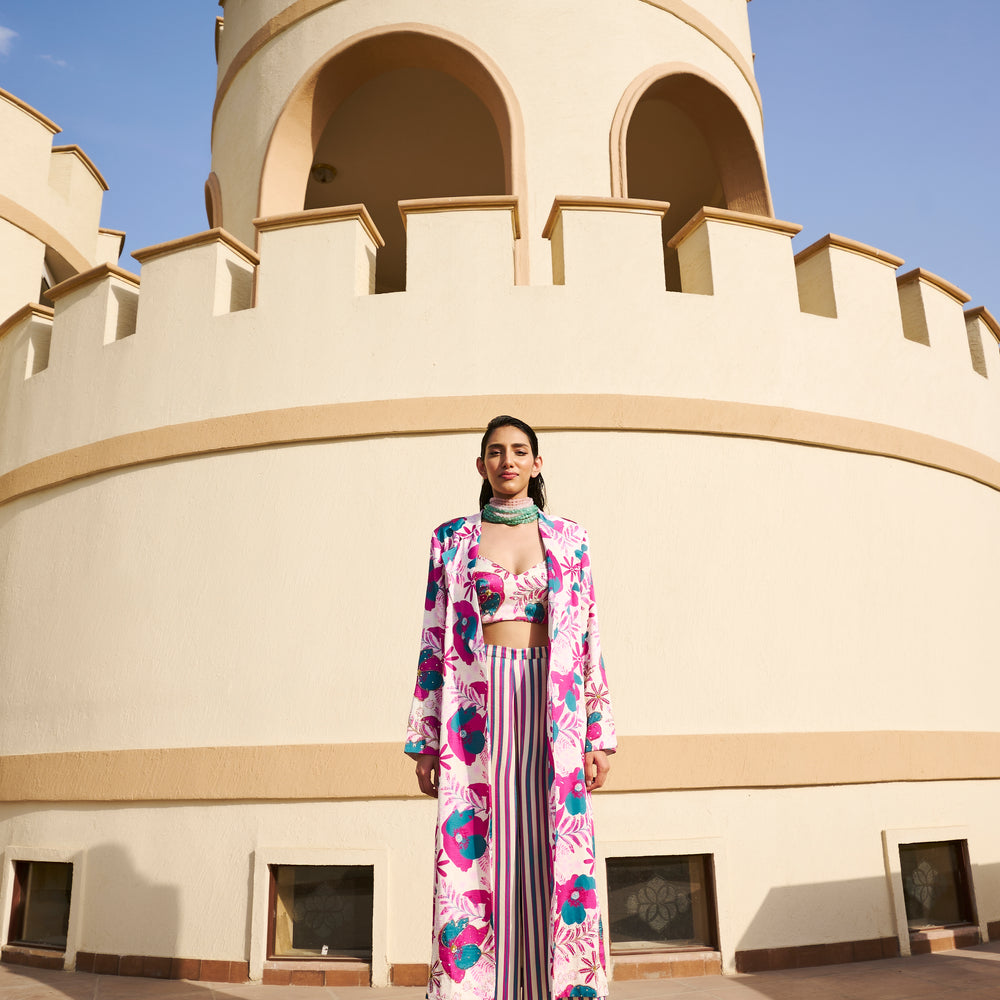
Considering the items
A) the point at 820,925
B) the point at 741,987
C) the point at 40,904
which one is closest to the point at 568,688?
the point at 741,987

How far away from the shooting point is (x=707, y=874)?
464 cm

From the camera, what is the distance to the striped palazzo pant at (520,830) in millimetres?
2979

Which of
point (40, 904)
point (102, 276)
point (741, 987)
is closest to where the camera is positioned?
point (741, 987)

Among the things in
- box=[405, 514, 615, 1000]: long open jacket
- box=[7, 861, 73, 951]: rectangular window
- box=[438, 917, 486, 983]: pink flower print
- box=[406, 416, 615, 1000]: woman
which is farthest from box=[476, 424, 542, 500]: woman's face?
box=[7, 861, 73, 951]: rectangular window

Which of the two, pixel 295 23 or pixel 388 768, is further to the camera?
pixel 295 23

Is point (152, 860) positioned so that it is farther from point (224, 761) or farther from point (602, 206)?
point (602, 206)

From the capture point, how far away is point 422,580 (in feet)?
16.0

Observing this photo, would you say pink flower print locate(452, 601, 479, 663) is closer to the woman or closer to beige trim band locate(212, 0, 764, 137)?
the woman

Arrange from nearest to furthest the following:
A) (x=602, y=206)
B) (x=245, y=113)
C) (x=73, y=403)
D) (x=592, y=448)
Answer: (x=592, y=448) < (x=602, y=206) < (x=73, y=403) < (x=245, y=113)

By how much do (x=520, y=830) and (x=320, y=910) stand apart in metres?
2.14

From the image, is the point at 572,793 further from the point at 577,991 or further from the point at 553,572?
the point at 553,572

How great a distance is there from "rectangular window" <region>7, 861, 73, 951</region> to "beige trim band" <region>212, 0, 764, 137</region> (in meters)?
6.31

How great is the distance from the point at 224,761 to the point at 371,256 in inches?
122

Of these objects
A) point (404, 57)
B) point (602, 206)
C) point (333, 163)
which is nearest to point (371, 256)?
point (602, 206)
